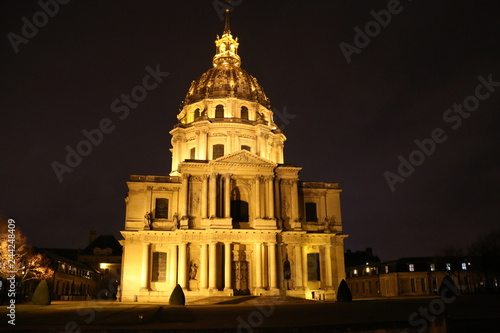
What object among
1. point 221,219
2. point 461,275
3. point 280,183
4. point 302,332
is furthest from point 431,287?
point 302,332

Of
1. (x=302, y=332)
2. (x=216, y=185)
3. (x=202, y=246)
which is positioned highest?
(x=216, y=185)

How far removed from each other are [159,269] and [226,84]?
87.5 feet

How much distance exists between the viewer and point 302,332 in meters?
13.6

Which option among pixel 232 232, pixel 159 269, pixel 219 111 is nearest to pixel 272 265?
pixel 232 232

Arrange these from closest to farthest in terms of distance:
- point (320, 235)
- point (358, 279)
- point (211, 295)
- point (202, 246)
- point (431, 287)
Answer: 1. point (211, 295)
2. point (202, 246)
3. point (320, 235)
4. point (431, 287)
5. point (358, 279)

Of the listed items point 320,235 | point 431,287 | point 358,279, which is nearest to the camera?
point 320,235

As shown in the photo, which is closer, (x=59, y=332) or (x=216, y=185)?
(x=59, y=332)

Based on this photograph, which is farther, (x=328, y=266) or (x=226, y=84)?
(x=226, y=84)

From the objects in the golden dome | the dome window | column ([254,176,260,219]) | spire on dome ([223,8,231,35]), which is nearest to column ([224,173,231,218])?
column ([254,176,260,219])

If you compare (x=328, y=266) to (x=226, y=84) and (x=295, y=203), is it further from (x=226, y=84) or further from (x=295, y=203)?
(x=226, y=84)

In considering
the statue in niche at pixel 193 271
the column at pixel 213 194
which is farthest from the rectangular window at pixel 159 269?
the column at pixel 213 194

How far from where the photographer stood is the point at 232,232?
4466 cm

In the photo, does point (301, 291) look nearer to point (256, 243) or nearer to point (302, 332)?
point (256, 243)

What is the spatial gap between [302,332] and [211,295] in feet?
97.4
